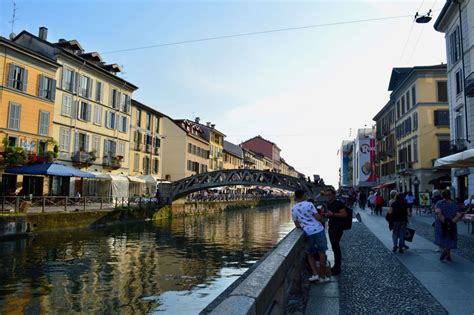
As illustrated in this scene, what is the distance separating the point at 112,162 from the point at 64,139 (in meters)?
6.45

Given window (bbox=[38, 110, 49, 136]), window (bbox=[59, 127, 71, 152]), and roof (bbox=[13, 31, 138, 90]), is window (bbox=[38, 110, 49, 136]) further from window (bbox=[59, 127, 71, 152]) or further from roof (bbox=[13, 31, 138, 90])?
roof (bbox=[13, 31, 138, 90])

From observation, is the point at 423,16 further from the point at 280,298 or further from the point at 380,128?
the point at 380,128

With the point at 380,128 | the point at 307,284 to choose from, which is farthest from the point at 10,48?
the point at 380,128

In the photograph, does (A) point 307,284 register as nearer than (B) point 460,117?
Yes

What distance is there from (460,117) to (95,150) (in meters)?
28.3

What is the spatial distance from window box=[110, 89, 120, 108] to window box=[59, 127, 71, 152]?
23.9 feet

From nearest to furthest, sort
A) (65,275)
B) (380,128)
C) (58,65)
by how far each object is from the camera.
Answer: (65,275), (58,65), (380,128)

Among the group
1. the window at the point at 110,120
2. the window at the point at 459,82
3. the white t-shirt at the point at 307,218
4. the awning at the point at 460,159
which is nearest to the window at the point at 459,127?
the window at the point at 459,82

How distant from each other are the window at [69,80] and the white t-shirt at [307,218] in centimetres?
2954

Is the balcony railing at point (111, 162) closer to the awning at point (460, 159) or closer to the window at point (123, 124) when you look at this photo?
the window at point (123, 124)

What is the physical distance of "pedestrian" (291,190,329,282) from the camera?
6242 millimetres

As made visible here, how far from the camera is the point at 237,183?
39.2 m

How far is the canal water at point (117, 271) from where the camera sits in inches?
351

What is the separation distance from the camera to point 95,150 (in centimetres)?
3388
